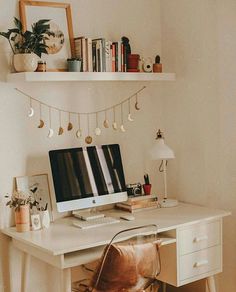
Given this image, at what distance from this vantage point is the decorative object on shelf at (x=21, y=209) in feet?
10.1

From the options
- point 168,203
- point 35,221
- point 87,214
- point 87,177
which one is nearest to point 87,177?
point 87,177

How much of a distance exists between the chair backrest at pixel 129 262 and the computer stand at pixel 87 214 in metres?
0.44

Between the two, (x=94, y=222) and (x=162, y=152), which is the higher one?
(x=162, y=152)

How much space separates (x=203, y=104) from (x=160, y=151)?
0.42 metres

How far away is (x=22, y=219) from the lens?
3086mm

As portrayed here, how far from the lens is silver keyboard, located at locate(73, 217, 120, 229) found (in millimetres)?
3150

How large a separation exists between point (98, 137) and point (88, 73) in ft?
1.66

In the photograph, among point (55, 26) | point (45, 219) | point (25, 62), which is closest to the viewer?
point (25, 62)

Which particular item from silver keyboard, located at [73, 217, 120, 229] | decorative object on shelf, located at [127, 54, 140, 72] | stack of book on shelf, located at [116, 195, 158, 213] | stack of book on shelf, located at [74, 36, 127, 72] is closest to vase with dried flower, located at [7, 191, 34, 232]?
silver keyboard, located at [73, 217, 120, 229]

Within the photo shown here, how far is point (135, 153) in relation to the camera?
378cm

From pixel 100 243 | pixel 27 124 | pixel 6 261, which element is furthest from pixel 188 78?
pixel 6 261

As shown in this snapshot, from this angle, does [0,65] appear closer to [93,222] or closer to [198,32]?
[93,222]

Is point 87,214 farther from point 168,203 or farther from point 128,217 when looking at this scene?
point 168,203

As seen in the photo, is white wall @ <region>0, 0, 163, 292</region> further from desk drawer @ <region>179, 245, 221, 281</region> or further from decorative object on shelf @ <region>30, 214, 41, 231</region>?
desk drawer @ <region>179, 245, 221, 281</region>
